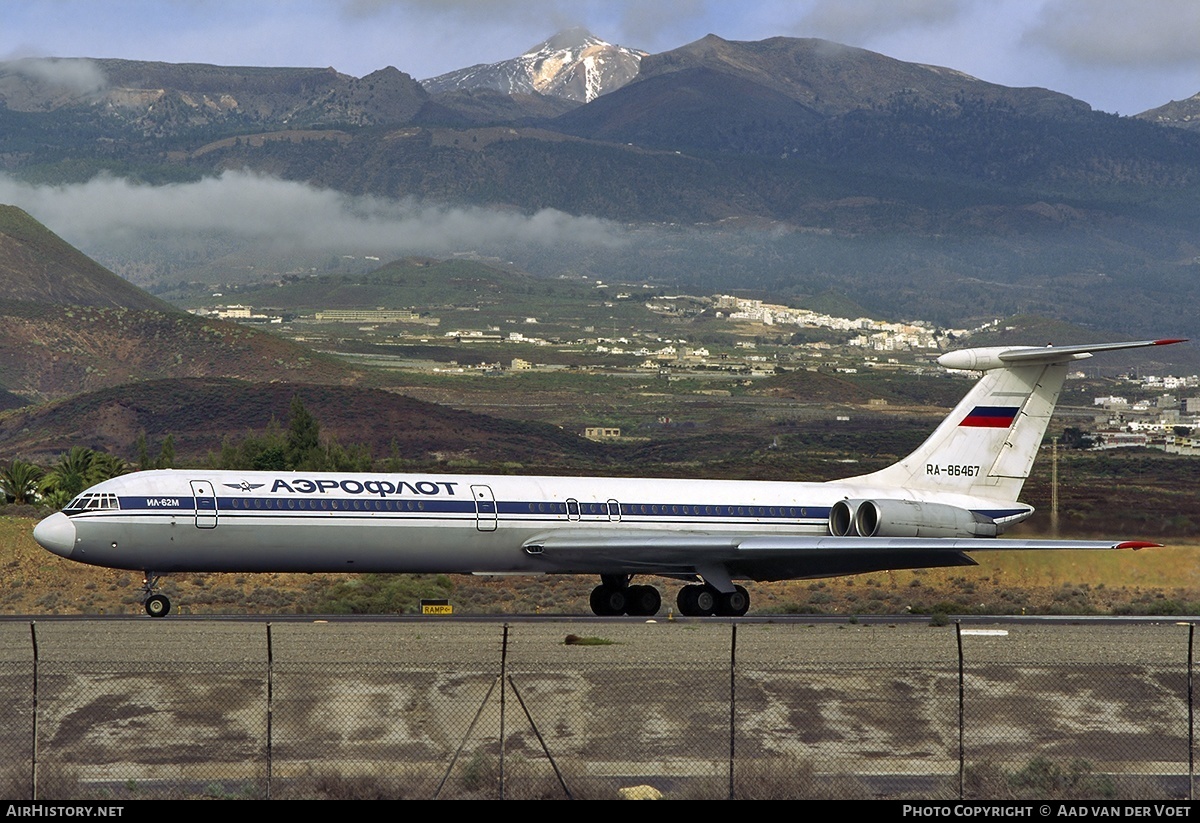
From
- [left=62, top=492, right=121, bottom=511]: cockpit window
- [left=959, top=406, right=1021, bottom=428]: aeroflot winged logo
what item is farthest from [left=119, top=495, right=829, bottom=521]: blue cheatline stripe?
[left=959, top=406, right=1021, bottom=428]: aeroflot winged logo

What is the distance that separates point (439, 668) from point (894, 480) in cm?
2092

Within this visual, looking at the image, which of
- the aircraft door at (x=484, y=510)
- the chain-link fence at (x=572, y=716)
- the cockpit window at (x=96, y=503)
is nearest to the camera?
the chain-link fence at (x=572, y=716)

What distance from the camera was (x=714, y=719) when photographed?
Result: 26750 mm

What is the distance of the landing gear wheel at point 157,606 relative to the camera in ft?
123

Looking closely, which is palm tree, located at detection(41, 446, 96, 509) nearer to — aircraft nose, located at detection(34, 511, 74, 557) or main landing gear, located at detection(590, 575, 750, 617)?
aircraft nose, located at detection(34, 511, 74, 557)

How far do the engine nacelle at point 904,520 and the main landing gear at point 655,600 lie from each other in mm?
3688

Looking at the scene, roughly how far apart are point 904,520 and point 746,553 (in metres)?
5.16

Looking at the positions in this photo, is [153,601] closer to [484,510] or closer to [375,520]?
[375,520]

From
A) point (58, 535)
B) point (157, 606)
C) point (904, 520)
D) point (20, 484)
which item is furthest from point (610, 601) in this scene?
point (20, 484)

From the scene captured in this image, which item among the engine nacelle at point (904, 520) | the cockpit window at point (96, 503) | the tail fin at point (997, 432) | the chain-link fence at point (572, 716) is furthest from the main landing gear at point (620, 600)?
the cockpit window at point (96, 503)

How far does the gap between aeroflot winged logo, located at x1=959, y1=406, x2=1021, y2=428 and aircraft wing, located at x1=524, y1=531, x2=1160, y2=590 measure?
15.8 ft

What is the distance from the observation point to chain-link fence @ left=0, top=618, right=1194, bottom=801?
72.9ft

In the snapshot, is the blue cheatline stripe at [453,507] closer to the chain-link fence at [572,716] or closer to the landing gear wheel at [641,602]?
the landing gear wheel at [641,602]
